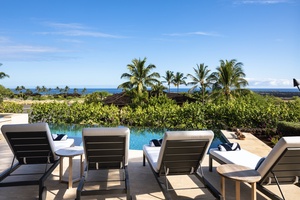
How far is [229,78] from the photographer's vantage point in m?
20.8

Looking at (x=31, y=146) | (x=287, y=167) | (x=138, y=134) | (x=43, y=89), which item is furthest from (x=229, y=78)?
(x=43, y=89)

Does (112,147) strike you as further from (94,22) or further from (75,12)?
(94,22)

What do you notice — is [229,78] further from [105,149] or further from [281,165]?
[105,149]

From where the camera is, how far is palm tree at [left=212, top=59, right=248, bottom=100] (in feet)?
68.7

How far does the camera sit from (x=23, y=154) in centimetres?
365

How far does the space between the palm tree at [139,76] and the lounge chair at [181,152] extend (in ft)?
60.2

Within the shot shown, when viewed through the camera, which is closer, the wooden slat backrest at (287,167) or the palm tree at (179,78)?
the wooden slat backrest at (287,167)

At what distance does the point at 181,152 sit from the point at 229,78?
62.5 ft

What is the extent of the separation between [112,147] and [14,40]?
19397 millimetres

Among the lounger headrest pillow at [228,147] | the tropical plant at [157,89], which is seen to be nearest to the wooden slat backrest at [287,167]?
the lounger headrest pillow at [228,147]

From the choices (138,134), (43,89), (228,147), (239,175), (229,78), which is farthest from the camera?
(43,89)

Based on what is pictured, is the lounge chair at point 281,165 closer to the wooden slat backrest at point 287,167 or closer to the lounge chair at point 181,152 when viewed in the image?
the wooden slat backrest at point 287,167

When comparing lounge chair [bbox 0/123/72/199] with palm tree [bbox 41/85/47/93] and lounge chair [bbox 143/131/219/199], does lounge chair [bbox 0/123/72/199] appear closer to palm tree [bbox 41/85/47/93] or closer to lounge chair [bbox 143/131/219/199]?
lounge chair [bbox 143/131/219/199]

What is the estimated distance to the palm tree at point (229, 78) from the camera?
825 inches
